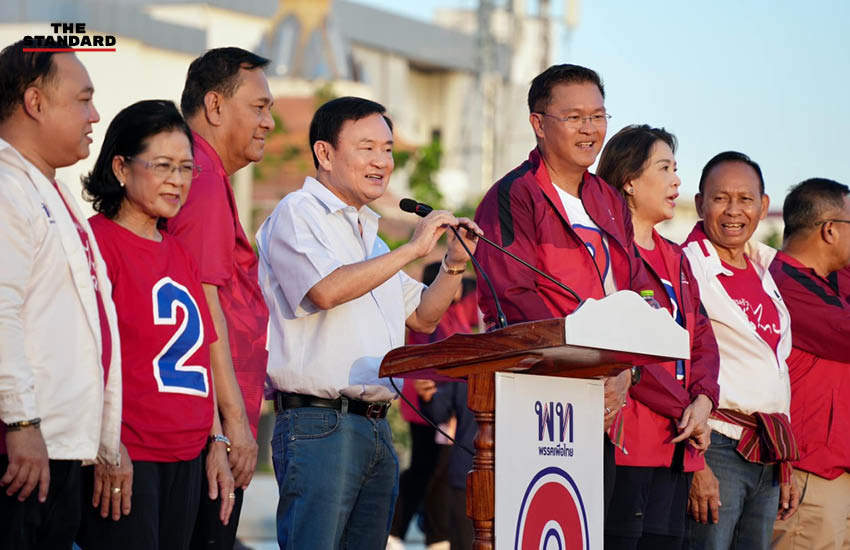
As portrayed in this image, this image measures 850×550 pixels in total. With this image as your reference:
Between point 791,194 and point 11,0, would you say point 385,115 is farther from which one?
point 11,0

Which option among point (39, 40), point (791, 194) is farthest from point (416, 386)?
point (39, 40)

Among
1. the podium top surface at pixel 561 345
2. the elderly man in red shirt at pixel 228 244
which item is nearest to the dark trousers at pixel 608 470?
the podium top surface at pixel 561 345

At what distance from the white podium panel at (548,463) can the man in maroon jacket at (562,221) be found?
352mm

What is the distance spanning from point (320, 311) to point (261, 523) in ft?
22.4

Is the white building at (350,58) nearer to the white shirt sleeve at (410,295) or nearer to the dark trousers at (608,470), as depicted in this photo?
the white shirt sleeve at (410,295)

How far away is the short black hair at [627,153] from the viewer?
5.37 m

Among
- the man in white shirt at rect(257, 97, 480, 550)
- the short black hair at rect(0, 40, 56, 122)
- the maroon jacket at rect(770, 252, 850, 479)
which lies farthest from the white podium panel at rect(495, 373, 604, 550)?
the maroon jacket at rect(770, 252, 850, 479)

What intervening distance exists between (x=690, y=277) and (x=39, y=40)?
9.26ft

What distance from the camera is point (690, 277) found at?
17.6ft

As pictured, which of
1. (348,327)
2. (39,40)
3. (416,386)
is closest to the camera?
(39,40)

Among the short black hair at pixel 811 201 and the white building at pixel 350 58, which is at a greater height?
the white building at pixel 350 58

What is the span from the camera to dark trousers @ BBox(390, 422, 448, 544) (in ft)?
30.0

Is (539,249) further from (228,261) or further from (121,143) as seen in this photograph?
(121,143)

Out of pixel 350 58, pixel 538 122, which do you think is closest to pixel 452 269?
pixel 538 122
